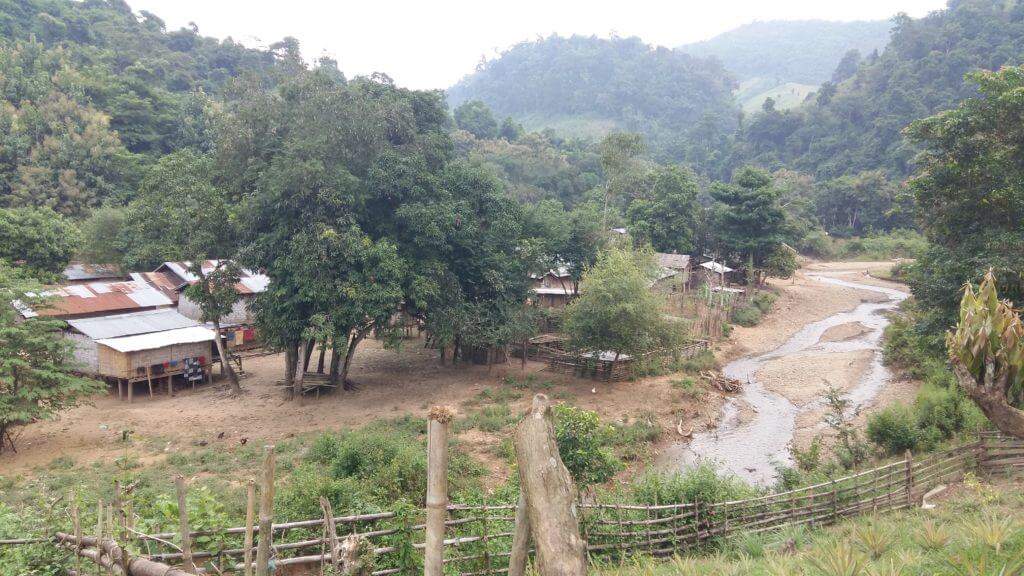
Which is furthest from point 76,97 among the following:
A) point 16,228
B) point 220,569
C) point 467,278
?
point 220,569

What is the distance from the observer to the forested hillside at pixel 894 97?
64.3 metres

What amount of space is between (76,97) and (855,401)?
51.8 metres

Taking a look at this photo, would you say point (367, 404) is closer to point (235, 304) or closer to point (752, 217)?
point (235, 304)

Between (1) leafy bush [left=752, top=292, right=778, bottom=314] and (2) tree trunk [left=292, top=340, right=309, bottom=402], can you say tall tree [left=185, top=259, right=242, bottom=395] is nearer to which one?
(2) tree trunk [left=292, top=340, right=309, bottom=402]

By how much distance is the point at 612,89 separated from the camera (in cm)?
12456

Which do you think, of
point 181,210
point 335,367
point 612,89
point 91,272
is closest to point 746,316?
point 335,367

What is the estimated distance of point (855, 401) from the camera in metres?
20.7

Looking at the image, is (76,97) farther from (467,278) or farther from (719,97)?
(719,97)

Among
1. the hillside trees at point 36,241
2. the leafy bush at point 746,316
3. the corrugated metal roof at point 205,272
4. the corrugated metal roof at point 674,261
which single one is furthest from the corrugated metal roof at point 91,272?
the leafy bush at point 746,316

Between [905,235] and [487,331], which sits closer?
[487,331]

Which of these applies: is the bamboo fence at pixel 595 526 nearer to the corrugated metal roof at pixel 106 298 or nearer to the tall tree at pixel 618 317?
the tall tree at pixel 618 317

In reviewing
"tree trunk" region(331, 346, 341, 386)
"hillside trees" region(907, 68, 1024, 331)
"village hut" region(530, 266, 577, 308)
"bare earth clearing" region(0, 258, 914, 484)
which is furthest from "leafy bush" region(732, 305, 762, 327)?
"tree trunk" region(331, 346, 341, 386)

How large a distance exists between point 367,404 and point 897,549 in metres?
16.4

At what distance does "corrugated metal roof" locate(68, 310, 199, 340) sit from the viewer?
68.2 feet
